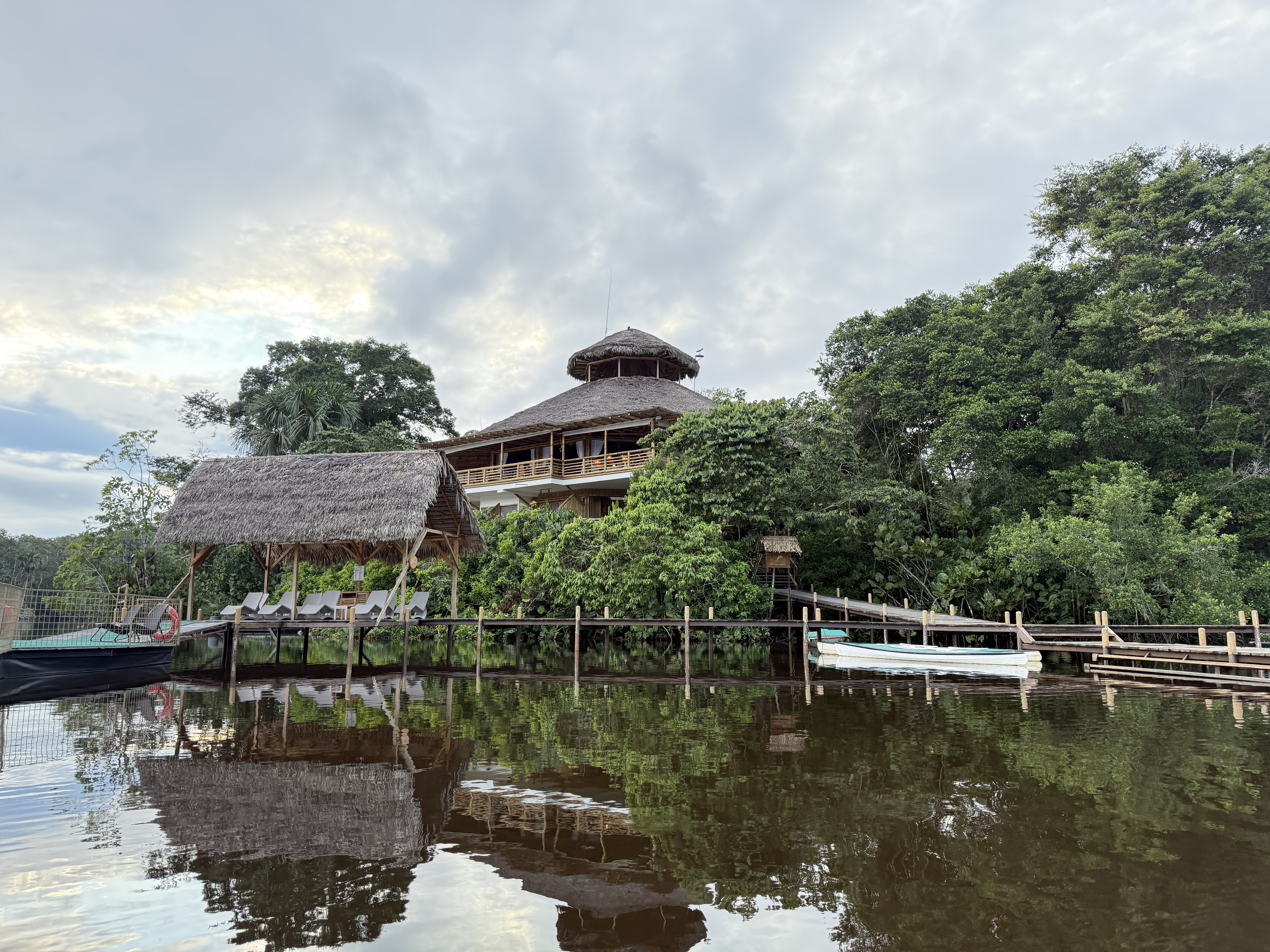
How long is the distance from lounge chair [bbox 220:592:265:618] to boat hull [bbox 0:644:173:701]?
60.7 inches

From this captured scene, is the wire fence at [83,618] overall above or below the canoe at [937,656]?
above

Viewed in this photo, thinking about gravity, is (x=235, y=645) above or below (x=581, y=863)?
above

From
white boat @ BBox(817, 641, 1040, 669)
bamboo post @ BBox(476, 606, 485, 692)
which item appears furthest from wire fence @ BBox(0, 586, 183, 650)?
white boat @ BBox(817, 641, 1040, 669)

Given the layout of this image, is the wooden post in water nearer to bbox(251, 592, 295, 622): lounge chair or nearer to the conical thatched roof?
bbox(251, 592, 295, 622): lounge chair

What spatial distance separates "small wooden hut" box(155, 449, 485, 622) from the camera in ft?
50.8

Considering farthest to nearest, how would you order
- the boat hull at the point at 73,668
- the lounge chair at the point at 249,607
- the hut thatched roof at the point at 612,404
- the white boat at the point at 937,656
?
the hut thatched roof at the point at 612,404, the lounge chair at the point at 249,607, the white boat at the point at 937,656, the boat hull at the point at 73,668

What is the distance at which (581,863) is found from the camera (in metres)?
4.84

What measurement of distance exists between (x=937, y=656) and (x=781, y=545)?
16.3 feet

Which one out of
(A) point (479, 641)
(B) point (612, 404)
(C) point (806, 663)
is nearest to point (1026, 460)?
(C) point (806, 663)

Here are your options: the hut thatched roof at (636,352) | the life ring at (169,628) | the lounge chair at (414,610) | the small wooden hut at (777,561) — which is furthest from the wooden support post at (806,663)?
the hut thatched roof at (636,352)

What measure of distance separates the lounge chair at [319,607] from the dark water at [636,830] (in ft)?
16.4

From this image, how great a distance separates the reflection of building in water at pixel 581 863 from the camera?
397cm

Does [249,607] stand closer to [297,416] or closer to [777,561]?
[777,561]

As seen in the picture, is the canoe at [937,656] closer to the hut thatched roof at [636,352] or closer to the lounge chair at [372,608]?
the lounge chair at [372,608]
